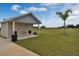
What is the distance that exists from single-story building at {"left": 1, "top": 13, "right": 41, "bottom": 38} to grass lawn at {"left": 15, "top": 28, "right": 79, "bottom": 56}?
800 mm

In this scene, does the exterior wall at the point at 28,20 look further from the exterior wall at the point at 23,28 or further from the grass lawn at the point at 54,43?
the grass lawn at the point at 54,43

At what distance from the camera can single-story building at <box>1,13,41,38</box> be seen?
11258 millimetres

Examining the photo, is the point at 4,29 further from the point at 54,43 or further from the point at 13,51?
the point at 13,51

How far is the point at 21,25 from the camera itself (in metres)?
11.5

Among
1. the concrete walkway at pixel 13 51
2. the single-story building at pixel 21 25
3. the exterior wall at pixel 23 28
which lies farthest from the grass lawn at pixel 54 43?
the single-story building at pixel 21 25

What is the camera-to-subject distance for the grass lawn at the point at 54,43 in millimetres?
8523

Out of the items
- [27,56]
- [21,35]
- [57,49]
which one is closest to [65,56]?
[57,49]

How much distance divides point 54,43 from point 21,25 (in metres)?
2.54

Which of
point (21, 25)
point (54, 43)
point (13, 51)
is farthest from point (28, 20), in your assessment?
point (13, 51)

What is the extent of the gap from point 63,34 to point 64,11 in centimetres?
117

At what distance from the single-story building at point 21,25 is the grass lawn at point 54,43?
80 cm

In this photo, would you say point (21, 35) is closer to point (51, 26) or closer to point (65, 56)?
point (51, 26)

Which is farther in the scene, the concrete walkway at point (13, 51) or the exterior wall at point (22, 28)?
the exterior wall at point (22, 28)

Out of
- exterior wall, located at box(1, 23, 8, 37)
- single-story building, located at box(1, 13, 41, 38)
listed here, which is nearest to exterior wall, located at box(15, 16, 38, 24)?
single-story building, located at box(1, 13, 41, 38)
